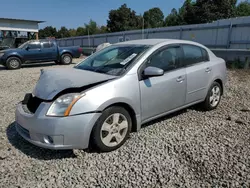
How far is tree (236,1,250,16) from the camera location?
4459 centimetres

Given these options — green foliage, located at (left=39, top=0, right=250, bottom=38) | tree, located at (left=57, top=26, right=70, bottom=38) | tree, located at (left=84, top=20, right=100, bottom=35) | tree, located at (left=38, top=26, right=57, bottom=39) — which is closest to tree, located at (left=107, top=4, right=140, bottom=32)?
green foliage, located at (left=39, top=0, right=250, bottom=38)

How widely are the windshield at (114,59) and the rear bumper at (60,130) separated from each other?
891mm

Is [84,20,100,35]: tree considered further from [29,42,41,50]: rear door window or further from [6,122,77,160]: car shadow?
[6,122,77,160]: car shadow

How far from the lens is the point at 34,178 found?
2.47 meters

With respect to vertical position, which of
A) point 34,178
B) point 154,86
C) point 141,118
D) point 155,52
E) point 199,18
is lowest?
point 34,178

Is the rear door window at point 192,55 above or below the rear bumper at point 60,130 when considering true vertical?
above

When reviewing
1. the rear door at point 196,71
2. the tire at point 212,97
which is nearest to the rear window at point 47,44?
the rear door at point 196,71

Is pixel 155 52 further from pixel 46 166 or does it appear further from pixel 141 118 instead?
pixel 46 166

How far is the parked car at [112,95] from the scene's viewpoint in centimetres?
266

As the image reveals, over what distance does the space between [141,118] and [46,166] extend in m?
1.45

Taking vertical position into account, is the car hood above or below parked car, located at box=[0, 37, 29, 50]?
below

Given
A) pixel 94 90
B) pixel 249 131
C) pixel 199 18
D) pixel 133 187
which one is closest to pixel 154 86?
pixel 94 90

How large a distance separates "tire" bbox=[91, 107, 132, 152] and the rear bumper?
0.10 m

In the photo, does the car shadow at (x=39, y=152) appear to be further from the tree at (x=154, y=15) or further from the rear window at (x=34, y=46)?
the tree at (x=154, y=15)
